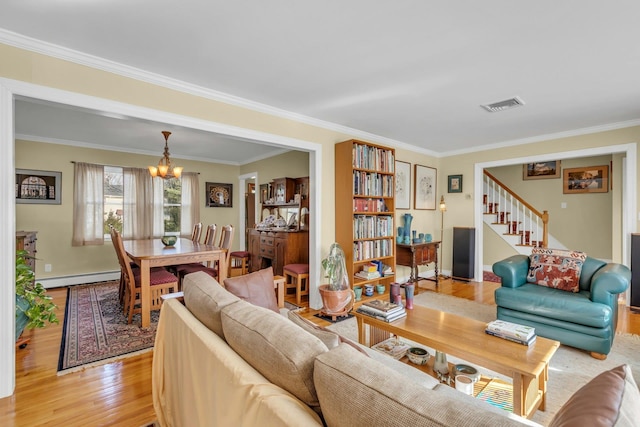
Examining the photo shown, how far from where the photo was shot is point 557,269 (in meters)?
3.03

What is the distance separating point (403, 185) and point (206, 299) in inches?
166

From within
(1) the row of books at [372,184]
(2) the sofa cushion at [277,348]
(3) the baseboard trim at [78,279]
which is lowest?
(3) the baseboard trim at [78,279]

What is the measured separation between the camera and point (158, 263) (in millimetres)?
3219

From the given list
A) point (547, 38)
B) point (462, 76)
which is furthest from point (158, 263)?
point (547, 38)

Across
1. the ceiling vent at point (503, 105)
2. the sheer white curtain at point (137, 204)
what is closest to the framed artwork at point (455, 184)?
the ceiling vent at point (503, 105)

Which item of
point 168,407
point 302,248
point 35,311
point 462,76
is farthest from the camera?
point 302,248

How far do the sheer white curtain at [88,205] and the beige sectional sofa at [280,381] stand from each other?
4596 mm

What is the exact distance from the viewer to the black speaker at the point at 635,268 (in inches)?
142

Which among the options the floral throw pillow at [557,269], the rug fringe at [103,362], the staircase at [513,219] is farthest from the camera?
the staircase at [513,219]

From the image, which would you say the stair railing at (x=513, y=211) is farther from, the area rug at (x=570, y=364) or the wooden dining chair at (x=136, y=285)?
the wooden dining chair at (x=136, y=285)

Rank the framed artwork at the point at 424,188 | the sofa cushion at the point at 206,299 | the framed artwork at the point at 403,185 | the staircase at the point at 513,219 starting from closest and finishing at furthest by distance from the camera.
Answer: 1. the sofa cushion at the point at 206,299
2. the framed artwork at the point at 403,185
3. the framed artwork at the point at 424,188
4. the staircase at the point at 513,219

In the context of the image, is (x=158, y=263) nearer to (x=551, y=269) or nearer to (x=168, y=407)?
(x=168, y=407)

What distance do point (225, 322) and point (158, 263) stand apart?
2381 mm

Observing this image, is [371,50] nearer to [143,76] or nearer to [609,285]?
[143,76]
